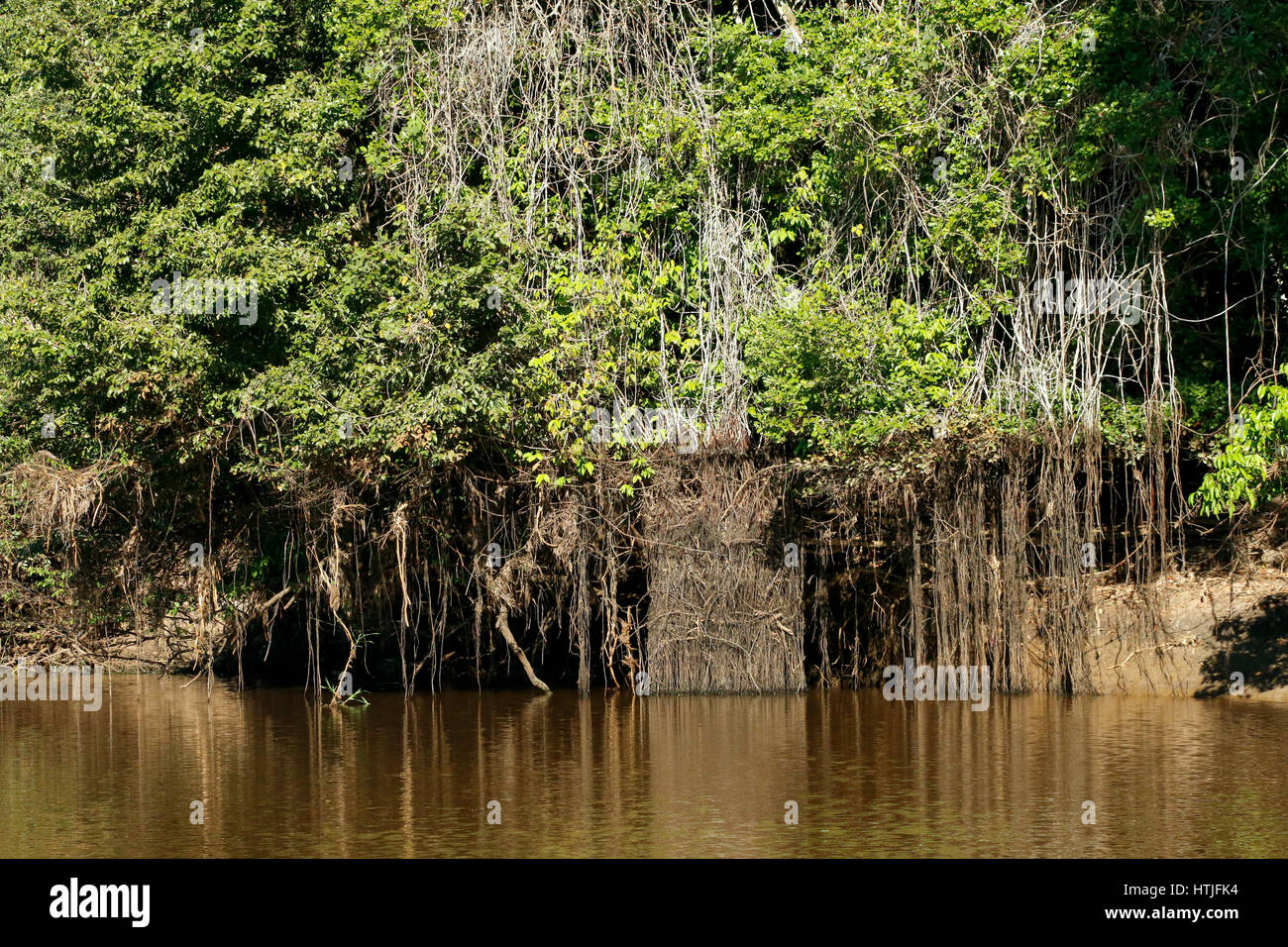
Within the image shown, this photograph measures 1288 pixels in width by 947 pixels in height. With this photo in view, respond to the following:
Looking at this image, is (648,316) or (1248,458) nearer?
(1248,458)

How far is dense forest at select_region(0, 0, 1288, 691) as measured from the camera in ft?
57.0

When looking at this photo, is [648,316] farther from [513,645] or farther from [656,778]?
[656,778]

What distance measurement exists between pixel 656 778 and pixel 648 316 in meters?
7.77

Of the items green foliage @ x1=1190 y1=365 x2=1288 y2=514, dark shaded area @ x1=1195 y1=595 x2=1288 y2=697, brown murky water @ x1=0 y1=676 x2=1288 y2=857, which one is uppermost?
green foliage @ x1=1190 y1=365 x2=1288 y2=514

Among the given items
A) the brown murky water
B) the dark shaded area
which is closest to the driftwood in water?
the brown murky water

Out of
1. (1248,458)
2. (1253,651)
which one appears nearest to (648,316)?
(1248,458)

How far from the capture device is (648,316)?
19266 mm

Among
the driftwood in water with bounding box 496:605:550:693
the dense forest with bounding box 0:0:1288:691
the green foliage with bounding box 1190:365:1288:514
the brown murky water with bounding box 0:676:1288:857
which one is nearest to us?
the brown murky water with bounding box 0:676:1288:857

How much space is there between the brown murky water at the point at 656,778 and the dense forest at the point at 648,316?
1.53 m

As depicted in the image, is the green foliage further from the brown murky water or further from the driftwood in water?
the driftwood in water

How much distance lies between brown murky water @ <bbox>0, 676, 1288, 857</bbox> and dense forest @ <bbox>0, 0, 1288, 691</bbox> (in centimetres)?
153

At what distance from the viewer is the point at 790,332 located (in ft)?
58.0

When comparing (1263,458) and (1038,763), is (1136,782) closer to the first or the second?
(1038,763)

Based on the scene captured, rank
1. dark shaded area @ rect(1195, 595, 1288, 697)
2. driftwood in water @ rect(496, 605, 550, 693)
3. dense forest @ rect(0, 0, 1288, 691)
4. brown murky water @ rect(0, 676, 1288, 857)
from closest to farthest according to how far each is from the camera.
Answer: brown murky water @ rect(0, 676, 1288, 857)
dark shaded area @ rect(1195, 595, 1288, 697)
dense forest @ rect(0, 0, 1288, 691)
driftwood in water @ rect(496, 605, 550, 693)
